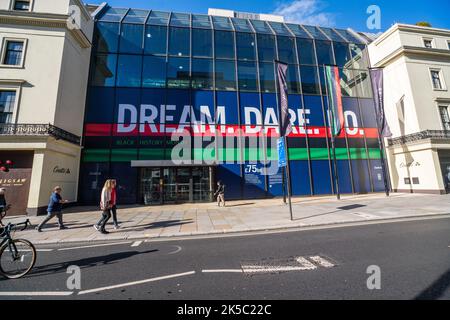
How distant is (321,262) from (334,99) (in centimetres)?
1933

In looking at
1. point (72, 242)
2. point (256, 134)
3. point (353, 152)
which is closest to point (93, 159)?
point (72, 242)

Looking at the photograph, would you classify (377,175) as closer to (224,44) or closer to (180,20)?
(224,44)

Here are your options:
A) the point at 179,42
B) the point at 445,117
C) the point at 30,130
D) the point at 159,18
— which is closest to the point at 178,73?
the point at 179,42

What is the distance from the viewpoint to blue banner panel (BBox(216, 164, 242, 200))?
58.8 ft

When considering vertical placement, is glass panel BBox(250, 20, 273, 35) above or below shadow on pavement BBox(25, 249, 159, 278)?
above

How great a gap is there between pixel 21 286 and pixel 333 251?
711 centimetres

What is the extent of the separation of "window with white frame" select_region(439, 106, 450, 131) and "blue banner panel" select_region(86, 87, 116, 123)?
1217 inches

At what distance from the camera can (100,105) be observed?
17.8 metres

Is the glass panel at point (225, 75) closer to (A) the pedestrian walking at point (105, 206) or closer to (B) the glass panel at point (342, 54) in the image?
(B) the glass panel at point (342, 54)

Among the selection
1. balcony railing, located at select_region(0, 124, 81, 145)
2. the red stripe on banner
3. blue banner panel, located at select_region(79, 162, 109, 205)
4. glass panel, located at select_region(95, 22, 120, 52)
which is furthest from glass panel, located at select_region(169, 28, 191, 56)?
the red stripe on banner

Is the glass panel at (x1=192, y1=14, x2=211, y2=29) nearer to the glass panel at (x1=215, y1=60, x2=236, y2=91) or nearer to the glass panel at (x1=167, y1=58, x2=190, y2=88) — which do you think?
the glass panel at (x1=167, y1=58, x2=190, y2=88)

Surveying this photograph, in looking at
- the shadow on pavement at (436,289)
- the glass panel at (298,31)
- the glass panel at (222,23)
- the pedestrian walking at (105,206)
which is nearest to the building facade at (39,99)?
the pedestrian walking at (105,206)

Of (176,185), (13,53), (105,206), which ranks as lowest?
(105,206)

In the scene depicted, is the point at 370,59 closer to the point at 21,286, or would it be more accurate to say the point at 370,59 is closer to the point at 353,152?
the point at 353,152
